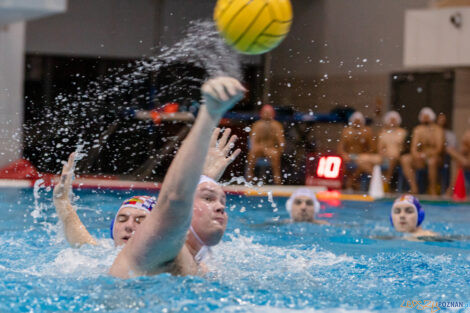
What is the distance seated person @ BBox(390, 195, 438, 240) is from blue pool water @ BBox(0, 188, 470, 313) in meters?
0.15

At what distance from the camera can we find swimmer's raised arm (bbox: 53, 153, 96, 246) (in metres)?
4.01

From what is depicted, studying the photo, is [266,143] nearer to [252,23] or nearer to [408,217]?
[408,217]

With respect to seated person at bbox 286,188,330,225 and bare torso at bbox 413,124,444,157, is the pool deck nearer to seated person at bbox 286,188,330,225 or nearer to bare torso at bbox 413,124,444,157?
bare torso at bbox 413,124,444,157

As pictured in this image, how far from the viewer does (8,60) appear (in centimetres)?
1098

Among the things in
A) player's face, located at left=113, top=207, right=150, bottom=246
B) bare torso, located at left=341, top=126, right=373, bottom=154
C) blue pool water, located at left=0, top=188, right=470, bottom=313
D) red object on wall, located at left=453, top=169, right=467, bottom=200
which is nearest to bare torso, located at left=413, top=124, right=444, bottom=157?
red object on wall, located at left=453, top=169, right=467, bottom=200

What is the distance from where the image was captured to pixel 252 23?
314cm

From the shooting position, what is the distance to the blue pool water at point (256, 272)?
109 inches

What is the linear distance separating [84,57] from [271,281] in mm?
10746

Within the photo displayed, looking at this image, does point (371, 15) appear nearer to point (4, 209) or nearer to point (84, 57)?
point (84, 57)

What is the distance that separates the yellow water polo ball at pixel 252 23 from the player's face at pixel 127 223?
1072 millimetres

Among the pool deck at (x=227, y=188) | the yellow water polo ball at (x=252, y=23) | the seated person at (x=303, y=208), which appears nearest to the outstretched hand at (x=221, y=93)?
the yellow water polo ball at (x=252, y=23)

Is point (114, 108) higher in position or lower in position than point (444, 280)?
higher

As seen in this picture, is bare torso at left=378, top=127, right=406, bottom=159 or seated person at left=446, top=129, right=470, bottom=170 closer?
seated person at left=446, top=129, right=470, bottom=170

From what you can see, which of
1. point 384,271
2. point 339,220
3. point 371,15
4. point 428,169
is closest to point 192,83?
point 371,15
